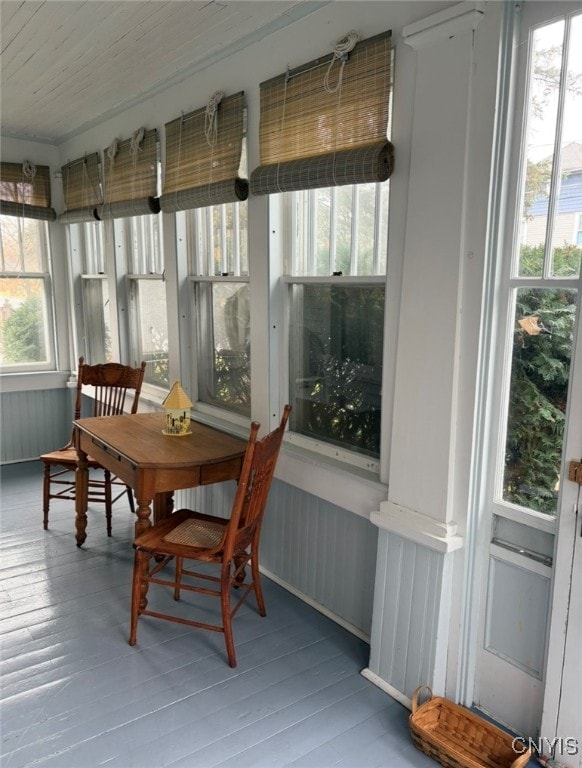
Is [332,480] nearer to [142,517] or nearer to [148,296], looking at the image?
[142,517]

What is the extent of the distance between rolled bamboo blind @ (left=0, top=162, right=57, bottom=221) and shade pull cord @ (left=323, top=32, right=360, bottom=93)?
3495 millimetres

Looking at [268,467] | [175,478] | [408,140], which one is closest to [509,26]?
[408,140]

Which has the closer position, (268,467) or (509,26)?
(509,26)

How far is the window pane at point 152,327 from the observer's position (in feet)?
13.4

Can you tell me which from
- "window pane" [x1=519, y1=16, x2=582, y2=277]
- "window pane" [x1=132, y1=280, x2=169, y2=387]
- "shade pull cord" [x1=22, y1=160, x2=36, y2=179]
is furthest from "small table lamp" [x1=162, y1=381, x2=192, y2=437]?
"shade pull cord" [x1=22, y1=160, x2=36, y2=179]

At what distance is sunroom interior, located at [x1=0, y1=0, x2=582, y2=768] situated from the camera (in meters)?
1.86

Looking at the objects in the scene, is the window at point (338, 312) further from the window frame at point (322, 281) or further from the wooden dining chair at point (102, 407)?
the wooden dining chair at point (102, 407)

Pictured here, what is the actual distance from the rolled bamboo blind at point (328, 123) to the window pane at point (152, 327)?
1564 millimetres

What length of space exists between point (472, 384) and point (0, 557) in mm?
2844

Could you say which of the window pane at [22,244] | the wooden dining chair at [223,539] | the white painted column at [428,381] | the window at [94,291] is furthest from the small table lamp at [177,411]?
the window pane at [22,244]

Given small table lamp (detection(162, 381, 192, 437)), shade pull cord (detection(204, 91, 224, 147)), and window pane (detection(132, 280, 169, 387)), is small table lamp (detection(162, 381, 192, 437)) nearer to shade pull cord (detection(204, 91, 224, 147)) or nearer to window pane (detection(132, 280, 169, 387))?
window pane (detection(132, 280, 169, 387))

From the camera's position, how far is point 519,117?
185 centimetres

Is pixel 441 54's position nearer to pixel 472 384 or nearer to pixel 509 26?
pixel 509 26

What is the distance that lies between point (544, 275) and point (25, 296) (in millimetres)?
4572
